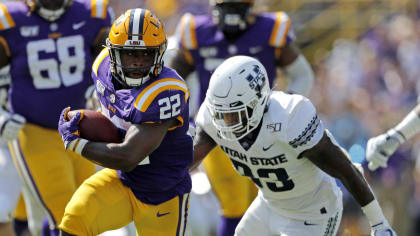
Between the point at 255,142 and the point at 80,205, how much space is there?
1.00 meters

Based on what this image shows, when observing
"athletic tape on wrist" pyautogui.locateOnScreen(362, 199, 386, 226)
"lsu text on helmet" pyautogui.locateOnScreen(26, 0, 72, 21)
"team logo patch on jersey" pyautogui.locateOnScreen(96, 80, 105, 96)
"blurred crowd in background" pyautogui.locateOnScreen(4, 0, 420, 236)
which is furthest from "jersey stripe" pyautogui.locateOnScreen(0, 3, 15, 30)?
"athletic tape on wrist" pyautogui.locateOnScreen(362, 199, 386, 226)

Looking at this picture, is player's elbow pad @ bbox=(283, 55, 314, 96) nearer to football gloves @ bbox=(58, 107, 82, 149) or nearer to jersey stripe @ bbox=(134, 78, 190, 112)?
jersey stripe @ bbox=(134, 78, 190, 112)

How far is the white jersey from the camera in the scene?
181 inches

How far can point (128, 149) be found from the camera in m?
4.35

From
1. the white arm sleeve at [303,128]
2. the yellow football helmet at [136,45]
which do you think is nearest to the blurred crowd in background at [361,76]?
the white arm sleeve at [303,128]

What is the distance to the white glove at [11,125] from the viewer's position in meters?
5.85

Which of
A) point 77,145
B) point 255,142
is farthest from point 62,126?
point 255,142

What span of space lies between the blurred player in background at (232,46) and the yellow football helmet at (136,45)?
201 centimetres

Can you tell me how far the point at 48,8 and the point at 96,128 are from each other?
1.75m

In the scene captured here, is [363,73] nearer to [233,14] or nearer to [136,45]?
[233,14]

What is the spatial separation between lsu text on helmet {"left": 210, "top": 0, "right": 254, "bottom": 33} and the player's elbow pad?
493 mm

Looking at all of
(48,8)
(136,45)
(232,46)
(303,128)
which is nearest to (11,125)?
(48,8)

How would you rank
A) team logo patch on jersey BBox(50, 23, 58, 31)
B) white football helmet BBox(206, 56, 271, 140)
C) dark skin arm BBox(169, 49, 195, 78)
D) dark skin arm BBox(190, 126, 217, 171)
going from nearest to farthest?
white football helmet BBox(206, 56, 271, 140)
dark skin arm BBox(190, 126, 217, 171)
team logo patch on jersey BBox(50, 23, 58, 31)
dark skin arm BBox(169, 49, 195, 78)

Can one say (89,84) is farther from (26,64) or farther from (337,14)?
(337,14)
